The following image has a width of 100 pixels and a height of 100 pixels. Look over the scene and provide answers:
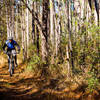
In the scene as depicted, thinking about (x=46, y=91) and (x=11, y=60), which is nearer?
(x=46, y=91)

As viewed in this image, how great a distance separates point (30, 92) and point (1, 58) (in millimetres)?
6510

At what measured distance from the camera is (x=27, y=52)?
9.41 metres

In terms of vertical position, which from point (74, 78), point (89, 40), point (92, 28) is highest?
point (92, 28)

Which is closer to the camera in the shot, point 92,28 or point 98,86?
point 98,86

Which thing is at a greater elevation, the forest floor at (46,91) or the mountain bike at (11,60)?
the mountain bike at (11,60)

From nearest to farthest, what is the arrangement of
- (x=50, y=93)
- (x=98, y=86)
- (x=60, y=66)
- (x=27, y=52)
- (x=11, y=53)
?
(x=98, y=86) < (x=50, y=93) < (x=60, y=66) < (x=11, y=53) < (x=27, y=52)

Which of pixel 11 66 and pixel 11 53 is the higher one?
pixel 11 53

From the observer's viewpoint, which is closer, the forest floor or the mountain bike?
the forest floor

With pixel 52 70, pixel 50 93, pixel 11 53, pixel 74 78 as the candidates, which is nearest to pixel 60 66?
pixel 52 70

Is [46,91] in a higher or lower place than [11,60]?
lower

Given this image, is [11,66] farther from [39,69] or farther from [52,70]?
[52,70]

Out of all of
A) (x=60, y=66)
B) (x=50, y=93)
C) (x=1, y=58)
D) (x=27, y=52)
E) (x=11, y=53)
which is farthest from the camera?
(x=1, y=58)

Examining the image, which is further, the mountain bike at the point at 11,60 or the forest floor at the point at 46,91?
the mountain bike at the point at 11,60

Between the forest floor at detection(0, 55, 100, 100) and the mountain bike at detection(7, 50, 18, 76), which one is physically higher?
the mountain bike at detection(7, 50, 18, 76)
